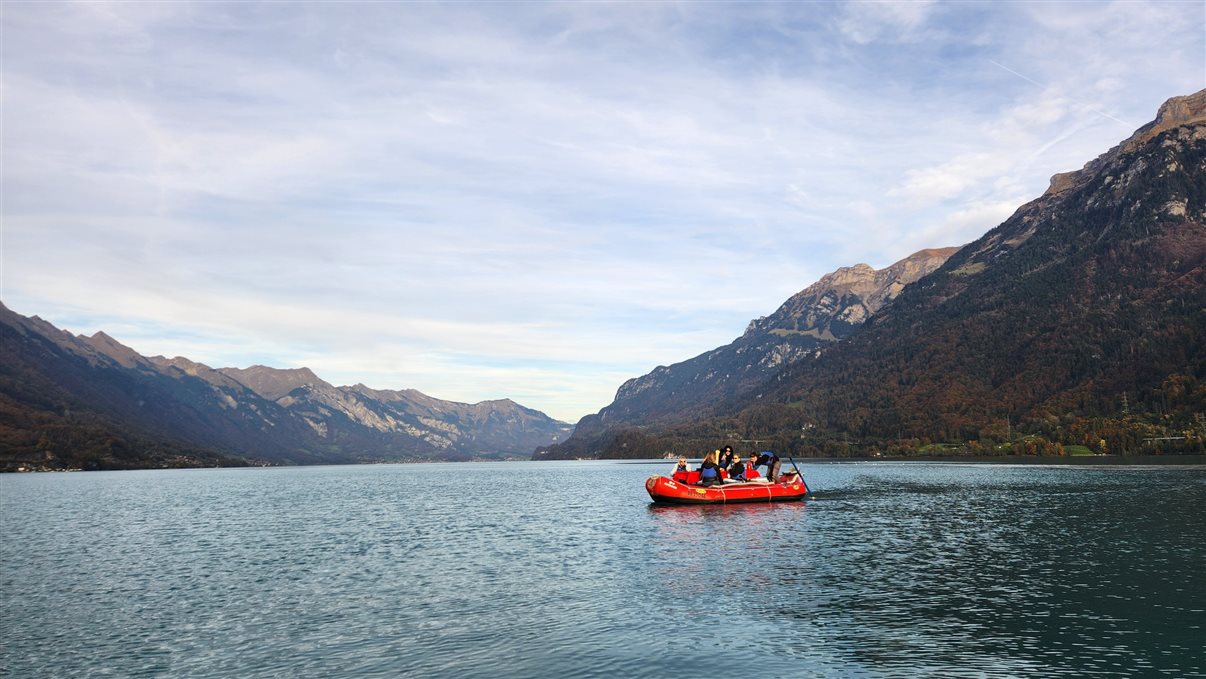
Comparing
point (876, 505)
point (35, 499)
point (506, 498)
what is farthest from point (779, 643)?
point (35, 499)

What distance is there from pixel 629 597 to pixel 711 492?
61.8 meters

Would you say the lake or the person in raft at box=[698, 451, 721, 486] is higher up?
the person in raft at box=[698, 451, 721, 486]

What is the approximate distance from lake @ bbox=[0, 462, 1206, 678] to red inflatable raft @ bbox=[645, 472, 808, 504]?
12.7 m

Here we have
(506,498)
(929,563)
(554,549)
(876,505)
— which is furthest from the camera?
(506,498)

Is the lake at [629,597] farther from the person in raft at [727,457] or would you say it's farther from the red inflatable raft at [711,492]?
the person in raft at [727,457]

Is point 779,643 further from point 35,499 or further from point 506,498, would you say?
point 35,499

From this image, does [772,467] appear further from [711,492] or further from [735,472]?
[711,492]

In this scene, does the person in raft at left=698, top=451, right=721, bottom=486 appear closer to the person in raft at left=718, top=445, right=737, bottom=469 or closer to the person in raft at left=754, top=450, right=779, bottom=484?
the person in raft at left=718, top=445, right=737, bottom=469

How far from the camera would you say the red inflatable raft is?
342 ft

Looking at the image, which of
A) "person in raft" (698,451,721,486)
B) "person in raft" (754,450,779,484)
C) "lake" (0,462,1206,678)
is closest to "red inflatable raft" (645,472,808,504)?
"person in raft" (698,451,721,486)

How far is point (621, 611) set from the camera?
40.5m

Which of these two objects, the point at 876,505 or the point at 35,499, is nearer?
the point at 876,505

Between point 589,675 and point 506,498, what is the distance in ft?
374

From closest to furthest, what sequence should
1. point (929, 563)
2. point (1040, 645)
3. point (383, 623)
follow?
point (1040, 645)
point (383, 623)
point (929, 563)
